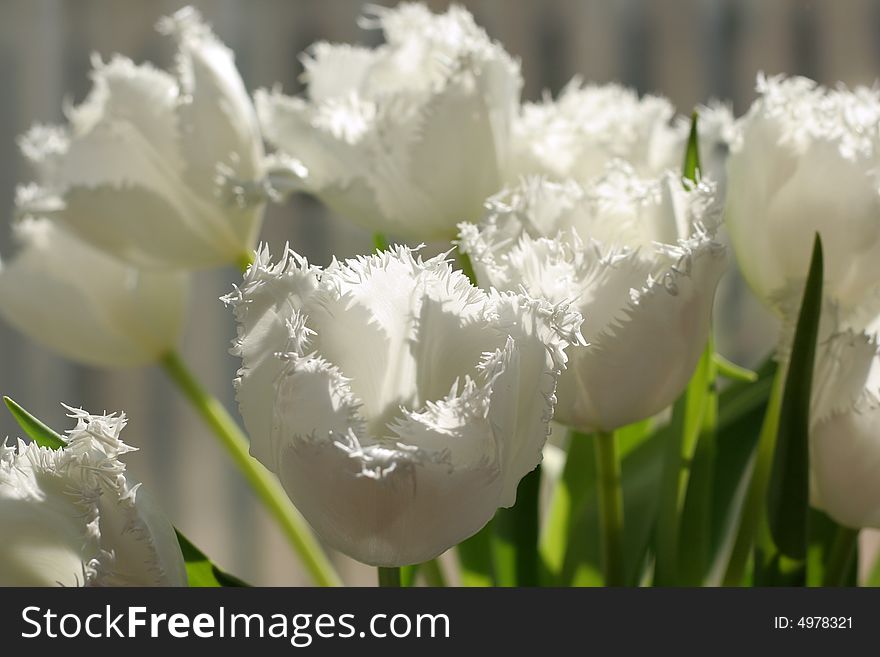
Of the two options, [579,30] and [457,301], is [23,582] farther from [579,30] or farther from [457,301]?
[579,30]

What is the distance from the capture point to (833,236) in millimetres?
231

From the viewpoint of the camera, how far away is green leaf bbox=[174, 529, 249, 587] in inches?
8.6

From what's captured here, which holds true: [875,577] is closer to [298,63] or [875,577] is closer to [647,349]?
[647,349]

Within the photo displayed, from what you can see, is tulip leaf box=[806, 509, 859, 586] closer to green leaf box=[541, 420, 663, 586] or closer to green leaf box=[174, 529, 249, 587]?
green leaf box=[541, 420, 663, 586]

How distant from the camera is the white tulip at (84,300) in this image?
332 mm

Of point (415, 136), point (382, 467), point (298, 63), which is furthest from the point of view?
point (298, 63)

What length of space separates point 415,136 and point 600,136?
0.05 metres

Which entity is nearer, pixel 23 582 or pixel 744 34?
pixel 23 582

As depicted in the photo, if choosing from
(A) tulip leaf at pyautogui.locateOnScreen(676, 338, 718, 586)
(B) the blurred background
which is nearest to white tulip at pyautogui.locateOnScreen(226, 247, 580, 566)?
(A) tulip leaf at pyautogui.locateOnScreen(676, 338, 718, 586)

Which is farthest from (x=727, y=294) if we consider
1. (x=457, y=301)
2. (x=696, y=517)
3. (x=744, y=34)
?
(x=457, y=301)

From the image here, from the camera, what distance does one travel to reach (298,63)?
1391 millimetres

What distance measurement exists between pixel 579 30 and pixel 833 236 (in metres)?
1.27

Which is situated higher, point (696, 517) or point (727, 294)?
point (727, 294)

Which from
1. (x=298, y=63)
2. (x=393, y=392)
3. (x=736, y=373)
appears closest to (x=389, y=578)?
(x=393, y=392)
